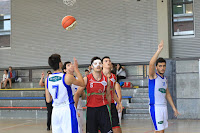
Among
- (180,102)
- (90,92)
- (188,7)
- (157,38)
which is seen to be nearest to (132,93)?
(180,102)

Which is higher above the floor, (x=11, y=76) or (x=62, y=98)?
(x=11, y=76)

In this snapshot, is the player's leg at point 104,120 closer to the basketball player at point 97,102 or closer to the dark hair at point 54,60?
the basketball player at point 97,102

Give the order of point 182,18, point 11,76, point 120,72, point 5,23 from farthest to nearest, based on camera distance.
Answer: point 5,23, point 11,76, point 182,18, point 120,72

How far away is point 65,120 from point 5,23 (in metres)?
18.0

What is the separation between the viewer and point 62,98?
5309mm

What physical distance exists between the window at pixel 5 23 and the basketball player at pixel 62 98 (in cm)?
1736

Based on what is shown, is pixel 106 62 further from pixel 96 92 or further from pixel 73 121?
pixel 73 121

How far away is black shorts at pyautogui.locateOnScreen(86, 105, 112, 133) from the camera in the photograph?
6035mm

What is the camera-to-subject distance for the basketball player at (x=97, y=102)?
6051 mm

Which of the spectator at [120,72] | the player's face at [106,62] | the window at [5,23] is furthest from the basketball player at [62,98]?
the window at [5,23]

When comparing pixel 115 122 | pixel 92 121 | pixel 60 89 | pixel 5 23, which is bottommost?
pixel 115 122

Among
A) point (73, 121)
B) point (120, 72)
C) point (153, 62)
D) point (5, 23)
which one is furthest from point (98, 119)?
point (5, 23)

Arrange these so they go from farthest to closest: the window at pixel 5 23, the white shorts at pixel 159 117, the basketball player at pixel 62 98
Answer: the window at pixel 5 23 → the white shorts at pixel 159 117 → the basketball player at pixel 62 98

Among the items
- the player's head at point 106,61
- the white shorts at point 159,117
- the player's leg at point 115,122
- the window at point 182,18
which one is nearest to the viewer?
the white shorts at point 159,117
